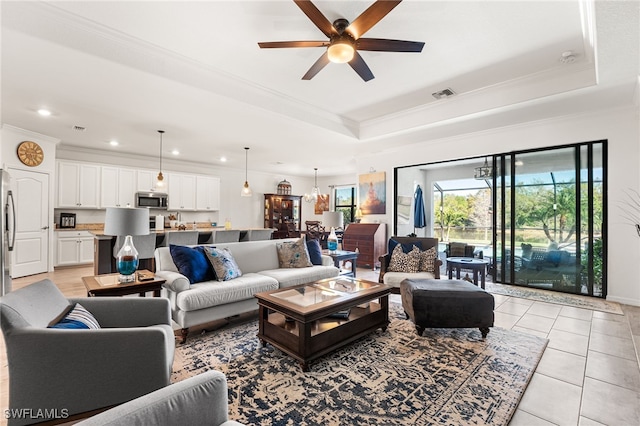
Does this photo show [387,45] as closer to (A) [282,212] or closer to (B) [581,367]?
(B) [581,367]

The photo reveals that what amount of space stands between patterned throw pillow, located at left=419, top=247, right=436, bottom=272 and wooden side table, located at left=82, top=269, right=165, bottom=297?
3211 millimetres

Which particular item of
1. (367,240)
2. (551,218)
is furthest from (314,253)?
(551,218)

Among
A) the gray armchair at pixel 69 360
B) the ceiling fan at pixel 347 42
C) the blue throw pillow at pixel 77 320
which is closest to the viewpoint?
the gray armchair at pixel 69 360

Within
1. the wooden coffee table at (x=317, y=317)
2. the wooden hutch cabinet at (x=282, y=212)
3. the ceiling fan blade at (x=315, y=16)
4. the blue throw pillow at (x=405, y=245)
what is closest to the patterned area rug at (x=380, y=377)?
the wooden coffee table at (x=317, y=317)

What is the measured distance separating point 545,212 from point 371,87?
3475 mm

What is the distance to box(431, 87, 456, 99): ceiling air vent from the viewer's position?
13.0ft

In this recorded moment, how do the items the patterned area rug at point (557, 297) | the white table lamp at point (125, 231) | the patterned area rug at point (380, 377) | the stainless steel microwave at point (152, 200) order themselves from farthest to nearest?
the stainless steel microwave at point (152, 200) < the patterned area rug at point (557, 297) < the white table lamp at point (125, 231) < the patterned area rug at point (380, 377)

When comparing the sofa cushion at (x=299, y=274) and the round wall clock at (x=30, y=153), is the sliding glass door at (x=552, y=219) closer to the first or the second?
the sofa cushion at (x=299, y=274)

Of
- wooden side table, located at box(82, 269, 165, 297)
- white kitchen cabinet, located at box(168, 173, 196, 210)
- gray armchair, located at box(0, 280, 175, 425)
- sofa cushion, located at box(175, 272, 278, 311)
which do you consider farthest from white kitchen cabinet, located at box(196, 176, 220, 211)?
gray armchair, located at box(0, 280, 175, 425)

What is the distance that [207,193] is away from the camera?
26.9 ft

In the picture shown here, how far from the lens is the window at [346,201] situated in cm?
1044

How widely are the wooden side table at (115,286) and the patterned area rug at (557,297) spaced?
4.67 m

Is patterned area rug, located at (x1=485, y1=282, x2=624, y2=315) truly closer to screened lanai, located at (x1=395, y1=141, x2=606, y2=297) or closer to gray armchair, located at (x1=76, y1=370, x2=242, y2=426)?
screened lanai, located at (x1=395, y1=141, x2=606, y2=297)

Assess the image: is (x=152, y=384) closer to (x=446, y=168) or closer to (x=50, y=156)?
(x=50, y=156)
